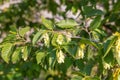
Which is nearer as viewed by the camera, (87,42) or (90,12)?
(87,42)

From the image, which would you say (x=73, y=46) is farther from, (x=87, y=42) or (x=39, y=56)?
(x=39, y=56)

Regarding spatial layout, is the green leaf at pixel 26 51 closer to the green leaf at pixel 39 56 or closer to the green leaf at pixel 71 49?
the green leaf at pixel 39 56

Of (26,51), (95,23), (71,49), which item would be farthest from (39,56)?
(95,23)

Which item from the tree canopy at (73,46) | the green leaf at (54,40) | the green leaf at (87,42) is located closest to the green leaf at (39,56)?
the tree canopy at (73,46)

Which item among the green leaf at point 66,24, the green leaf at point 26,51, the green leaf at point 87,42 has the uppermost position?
the green leaf at point 66,24

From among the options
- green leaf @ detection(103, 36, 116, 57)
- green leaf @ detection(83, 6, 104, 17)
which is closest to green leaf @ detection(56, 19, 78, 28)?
green leaf @ detection(83, 6, 104, 17)

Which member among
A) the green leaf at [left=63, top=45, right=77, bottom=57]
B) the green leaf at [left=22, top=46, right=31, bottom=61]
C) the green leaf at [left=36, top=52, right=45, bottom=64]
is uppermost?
the green leaf at [left=63, top=45, right=77, bottom=57]

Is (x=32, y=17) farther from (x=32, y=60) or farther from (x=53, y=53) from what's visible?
(x=53, y=53)

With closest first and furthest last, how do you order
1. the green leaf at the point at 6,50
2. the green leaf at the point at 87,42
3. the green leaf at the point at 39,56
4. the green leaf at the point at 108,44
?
the green leaf at the point at 108,44, the green leaf at the point at 87,42, the green leaf at the point at 39,56, the green leaf at the point at 6,50

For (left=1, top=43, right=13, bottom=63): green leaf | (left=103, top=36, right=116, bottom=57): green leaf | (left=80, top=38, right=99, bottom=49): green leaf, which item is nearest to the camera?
(left=103, top=36, right=116, bottom=57): green leaf

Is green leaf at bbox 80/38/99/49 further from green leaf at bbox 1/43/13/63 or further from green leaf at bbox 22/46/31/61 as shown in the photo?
green leaf at bbox 1/43/13/63

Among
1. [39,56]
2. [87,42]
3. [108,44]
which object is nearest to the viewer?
[108,44]

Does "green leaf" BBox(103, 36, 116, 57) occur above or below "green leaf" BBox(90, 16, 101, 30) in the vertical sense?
below

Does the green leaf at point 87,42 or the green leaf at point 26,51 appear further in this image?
the green leaf at point 26,51
